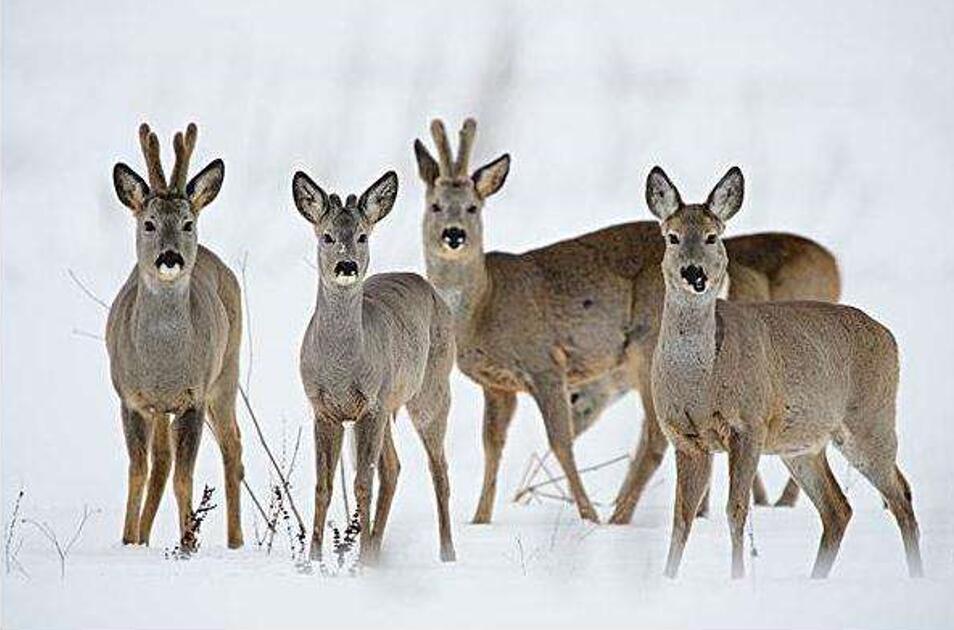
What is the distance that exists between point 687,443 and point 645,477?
12.3 ft

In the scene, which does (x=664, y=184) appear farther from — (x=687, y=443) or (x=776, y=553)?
(x=776, y=553)

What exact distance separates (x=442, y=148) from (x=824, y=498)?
3.99 metres

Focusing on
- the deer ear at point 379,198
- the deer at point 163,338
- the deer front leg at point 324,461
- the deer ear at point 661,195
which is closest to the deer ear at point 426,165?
the deer at point 163,338

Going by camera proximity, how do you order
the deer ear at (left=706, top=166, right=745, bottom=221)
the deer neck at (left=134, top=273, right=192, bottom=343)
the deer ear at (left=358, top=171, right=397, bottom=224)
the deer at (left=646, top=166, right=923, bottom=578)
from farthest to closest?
the deer neck at (left=134, top=273, right=192, bottom=343) < the deer ear at (left=358, top=171, right=397, bottom=224) < the deer ear at (left=706, top=166, right=745, bottom=221) < the deer at (left=646, top=166, right=923, bottom=578)

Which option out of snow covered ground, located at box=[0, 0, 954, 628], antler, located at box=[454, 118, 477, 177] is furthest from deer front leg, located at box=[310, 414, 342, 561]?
antler, located at box=[454, 118, 477, 177]

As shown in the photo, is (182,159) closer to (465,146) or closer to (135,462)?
(135,462)

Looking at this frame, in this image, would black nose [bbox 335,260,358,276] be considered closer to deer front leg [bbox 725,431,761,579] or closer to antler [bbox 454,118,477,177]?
→ deer front leg [bbox 725,431,761,579]

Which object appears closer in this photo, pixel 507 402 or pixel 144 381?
pixel 144 381

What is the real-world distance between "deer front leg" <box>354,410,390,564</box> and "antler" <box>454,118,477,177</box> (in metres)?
3.48

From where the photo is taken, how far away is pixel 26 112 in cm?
2089

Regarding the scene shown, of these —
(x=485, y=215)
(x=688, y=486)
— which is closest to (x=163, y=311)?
(x=688, y=486)

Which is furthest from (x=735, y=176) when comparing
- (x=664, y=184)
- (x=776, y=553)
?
(x=776, y=553)

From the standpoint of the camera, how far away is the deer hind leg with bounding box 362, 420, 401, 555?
11000 mm

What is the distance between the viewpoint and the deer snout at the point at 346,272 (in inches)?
415
